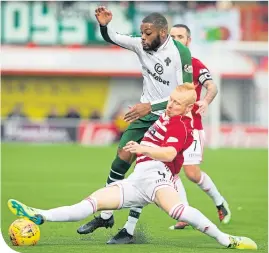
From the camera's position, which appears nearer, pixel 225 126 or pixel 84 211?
pixel 84 211

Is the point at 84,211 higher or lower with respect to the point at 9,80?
higher

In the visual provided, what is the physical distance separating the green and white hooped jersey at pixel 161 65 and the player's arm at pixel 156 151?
4.38ft

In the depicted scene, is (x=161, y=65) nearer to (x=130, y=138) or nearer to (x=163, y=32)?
(x=163, y=32)

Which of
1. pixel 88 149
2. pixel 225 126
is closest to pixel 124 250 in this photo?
pixel 88 149

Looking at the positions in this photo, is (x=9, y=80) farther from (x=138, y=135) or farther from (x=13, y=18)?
(x=138, y=135)

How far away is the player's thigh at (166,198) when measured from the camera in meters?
9.12

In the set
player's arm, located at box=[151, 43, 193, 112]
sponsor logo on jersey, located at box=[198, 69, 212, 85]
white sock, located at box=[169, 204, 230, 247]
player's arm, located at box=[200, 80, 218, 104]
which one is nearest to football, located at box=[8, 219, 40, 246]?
white sock, located at box=[169, 204, 230, 247]

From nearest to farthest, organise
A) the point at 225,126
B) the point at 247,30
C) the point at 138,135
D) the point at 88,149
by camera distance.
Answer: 1. the point at 138,135
2. the point at 88,149
3. the point at 225,126
4. the point at 247,30

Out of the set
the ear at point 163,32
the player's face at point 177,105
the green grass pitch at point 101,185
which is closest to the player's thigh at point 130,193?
the green grass pitch at point 101,185

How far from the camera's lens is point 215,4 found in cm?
4475

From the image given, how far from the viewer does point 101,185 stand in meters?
18.6

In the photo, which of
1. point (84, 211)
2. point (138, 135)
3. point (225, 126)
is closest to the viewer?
point (84, 211)

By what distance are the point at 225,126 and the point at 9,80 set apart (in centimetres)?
1354

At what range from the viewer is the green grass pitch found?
10023mm
